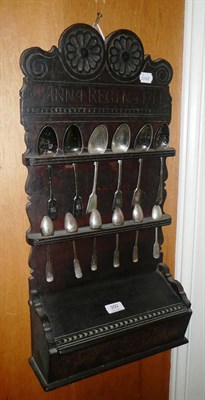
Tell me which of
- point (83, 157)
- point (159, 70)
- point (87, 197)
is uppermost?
point (159, 70)

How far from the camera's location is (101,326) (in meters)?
1.12

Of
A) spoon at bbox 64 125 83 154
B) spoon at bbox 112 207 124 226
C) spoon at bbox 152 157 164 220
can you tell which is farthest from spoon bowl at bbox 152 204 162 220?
spoon at bbox 64 125 83 154

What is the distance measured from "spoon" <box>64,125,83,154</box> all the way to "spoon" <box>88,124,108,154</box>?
37 millimetres

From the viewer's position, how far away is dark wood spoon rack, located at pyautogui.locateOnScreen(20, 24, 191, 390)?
1062 millimetres

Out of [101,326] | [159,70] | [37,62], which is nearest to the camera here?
[37,62]

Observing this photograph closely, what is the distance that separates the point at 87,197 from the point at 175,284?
1.56ft

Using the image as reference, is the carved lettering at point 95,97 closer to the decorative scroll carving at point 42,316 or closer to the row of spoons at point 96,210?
the row of spoons at point 96,210

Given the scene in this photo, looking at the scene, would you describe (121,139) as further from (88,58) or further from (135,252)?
(135,252)

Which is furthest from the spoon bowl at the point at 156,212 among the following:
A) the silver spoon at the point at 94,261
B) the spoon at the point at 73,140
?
the spoon at the point at 73,140

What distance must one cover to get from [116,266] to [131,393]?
669mm

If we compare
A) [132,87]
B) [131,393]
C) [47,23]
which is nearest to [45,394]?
[131,393]

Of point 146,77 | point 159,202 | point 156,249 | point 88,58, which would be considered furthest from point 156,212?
point 88,58

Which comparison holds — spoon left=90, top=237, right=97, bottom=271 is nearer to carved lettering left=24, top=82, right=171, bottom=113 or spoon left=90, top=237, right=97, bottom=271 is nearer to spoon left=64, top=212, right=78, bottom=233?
spoon left=64, top=212, right=78, bottom=233

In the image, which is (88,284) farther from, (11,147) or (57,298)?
(11,147)
